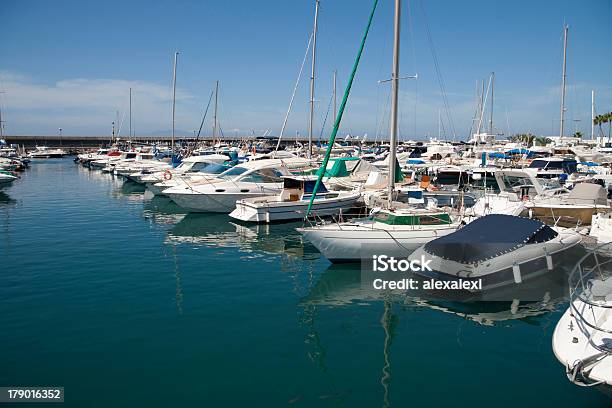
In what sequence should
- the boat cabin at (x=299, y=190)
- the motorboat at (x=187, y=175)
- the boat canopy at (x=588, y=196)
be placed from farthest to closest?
1. the motorboat at (x=187, y=175)
2. the boat cabin at (x=299, y=190)
3. the boat canopy at (x=588, y=196)

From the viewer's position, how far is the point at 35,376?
8.86 metres

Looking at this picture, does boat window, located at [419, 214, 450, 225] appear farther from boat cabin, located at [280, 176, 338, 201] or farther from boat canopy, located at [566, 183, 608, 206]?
boat cabin, located at [280, 176, 338, 201]

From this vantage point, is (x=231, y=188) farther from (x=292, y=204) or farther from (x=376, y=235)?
(x=376, y=235)

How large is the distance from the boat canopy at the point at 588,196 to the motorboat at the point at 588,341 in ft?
37.2

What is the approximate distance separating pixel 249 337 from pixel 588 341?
646cm

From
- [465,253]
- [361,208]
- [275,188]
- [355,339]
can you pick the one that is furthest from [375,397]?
[275,188]

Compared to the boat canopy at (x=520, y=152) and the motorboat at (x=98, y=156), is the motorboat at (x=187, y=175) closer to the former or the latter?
the boat canopy at (x=520, y=152)

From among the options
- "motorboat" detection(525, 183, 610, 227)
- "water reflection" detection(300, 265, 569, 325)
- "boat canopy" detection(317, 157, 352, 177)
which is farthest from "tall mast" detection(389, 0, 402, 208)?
"boat canopy" detection(317, 157, 352, 177)

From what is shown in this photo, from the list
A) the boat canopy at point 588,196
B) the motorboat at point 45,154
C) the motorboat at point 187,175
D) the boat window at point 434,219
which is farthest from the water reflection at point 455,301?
the motorboat at point 45,154

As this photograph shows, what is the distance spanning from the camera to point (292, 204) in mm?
23781

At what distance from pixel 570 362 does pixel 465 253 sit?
5743 mm

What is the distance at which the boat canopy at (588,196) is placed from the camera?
19.3 metres

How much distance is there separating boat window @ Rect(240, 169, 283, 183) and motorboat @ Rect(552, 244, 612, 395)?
2041cm

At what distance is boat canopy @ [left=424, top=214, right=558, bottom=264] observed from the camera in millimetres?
13094
